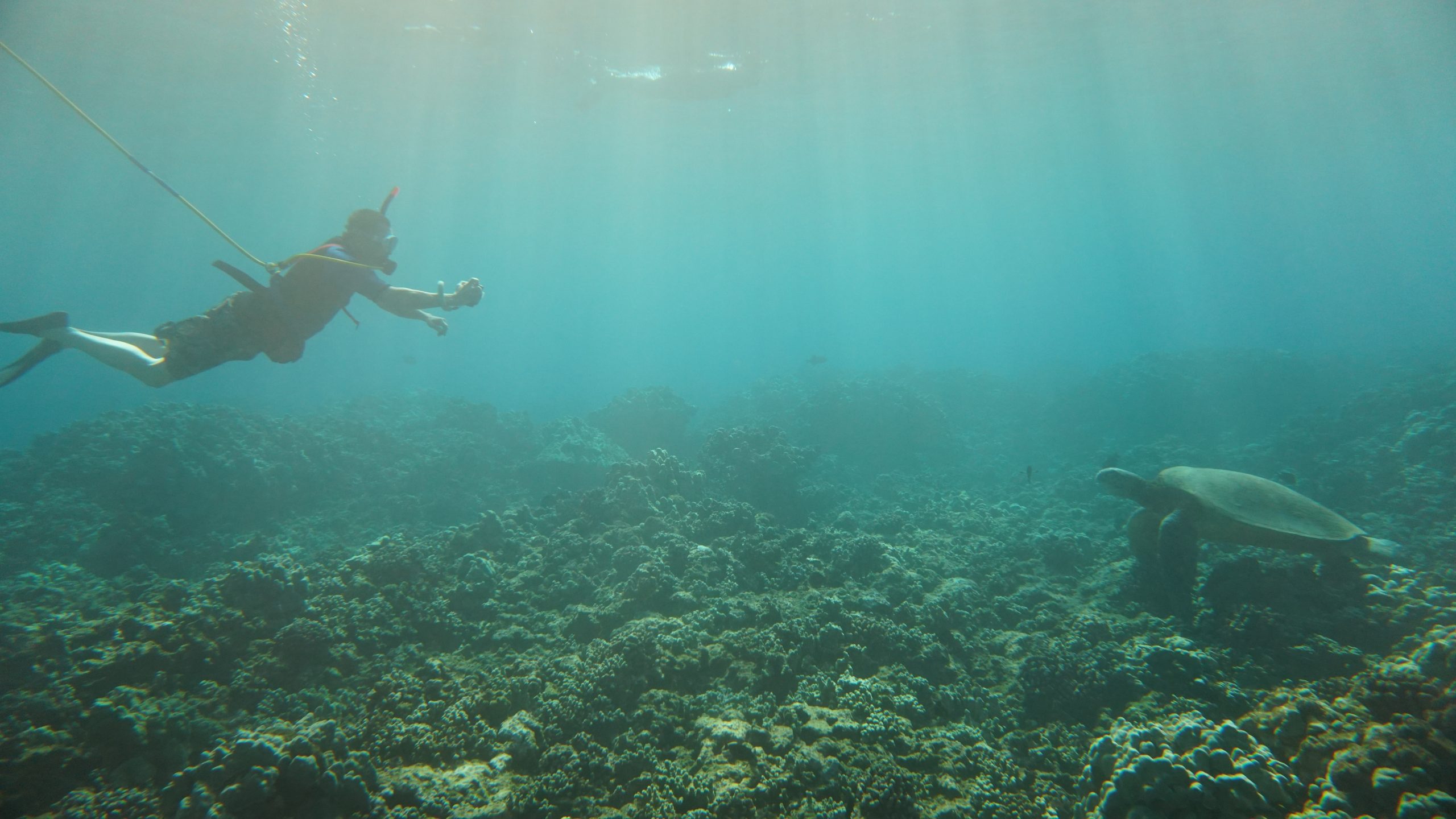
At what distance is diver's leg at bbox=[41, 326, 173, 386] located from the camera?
5.44 m

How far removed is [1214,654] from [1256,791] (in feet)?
→ 9.32

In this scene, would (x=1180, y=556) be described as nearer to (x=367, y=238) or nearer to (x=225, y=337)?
(x=367, y=238)

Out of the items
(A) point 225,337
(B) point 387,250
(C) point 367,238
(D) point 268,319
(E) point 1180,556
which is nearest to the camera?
(A) point 225,337

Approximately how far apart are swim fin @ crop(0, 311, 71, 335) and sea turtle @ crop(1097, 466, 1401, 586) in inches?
523

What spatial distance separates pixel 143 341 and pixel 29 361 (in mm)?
852

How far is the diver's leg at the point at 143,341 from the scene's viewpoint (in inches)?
226

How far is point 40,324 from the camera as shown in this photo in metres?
5.51

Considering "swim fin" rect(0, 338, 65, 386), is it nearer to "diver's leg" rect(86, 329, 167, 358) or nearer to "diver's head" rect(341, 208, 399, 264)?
"diver's leg" rect(86, 329, 167, 358)

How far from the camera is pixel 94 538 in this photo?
937 centimetres

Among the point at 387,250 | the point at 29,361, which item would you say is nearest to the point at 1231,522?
the point at 387,250

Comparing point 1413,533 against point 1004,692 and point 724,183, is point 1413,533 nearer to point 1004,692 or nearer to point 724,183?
point 1004,692

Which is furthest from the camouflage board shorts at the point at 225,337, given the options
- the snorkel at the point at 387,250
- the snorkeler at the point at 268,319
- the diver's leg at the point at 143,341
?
the snorkel at the point at 387,250

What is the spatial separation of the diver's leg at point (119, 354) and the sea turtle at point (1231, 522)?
12048 millimetres

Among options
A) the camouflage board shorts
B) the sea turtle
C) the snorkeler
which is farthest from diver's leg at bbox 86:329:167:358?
the sea turtle
